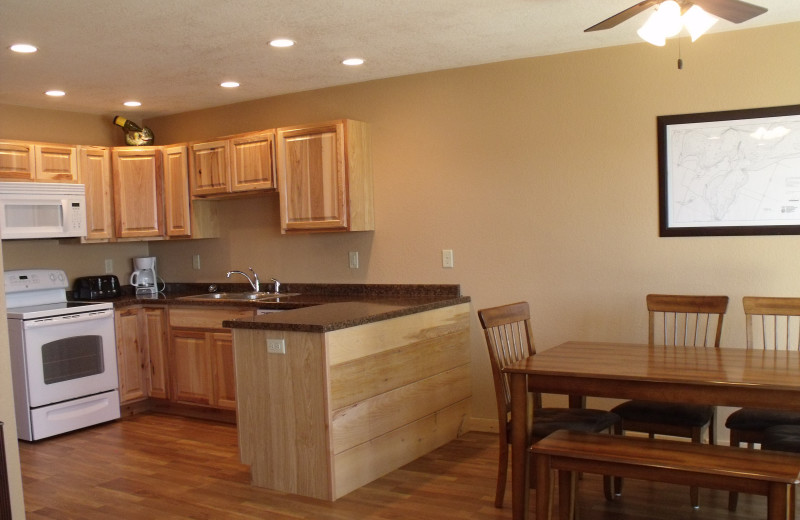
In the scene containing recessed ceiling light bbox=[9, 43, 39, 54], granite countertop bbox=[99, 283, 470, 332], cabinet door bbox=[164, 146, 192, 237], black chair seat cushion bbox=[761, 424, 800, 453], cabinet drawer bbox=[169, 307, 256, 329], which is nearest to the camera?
black chair seat cushion bbox=[761, 424, 800, 453]

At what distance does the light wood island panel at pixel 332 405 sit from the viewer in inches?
133

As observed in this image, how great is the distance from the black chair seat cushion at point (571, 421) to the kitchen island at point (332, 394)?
89 cm

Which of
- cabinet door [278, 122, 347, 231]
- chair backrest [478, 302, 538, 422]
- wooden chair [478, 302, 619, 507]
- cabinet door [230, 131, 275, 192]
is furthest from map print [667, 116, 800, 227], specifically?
cabinet door [230, 131, 275, 192]

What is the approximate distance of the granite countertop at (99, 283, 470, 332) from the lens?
3506 mm

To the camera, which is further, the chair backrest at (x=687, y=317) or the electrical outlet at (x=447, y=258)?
the electrical outlet at (x=447, y=258)

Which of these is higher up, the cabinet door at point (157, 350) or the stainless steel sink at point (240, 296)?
the stainless steel sink at point (240, 296)

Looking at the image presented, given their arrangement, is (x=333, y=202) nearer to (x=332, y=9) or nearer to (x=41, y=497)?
(x=332, y=9)

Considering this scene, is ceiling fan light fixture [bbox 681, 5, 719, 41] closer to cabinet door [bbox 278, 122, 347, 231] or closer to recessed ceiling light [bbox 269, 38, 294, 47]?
recessed ceiling light [bbox 269, 38, 294, 47]

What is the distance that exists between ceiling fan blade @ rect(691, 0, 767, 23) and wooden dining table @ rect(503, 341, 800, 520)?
1.27 metres

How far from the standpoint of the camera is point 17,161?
15.9 feet

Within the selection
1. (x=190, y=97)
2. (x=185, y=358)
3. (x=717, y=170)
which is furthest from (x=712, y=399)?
(x=190, y=97)

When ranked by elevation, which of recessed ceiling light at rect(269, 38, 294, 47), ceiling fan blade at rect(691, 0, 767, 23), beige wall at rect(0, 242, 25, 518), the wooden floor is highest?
recessed ceiling light at rect(269, 38, 294, 47)

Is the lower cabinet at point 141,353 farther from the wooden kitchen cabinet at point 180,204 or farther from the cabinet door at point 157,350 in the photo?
the wooden kitchen cabinet at point 180,204

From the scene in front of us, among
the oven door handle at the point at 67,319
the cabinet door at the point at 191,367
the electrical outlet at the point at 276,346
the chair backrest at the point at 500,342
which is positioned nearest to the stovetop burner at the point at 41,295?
the oven door handle at the point at 67,319
